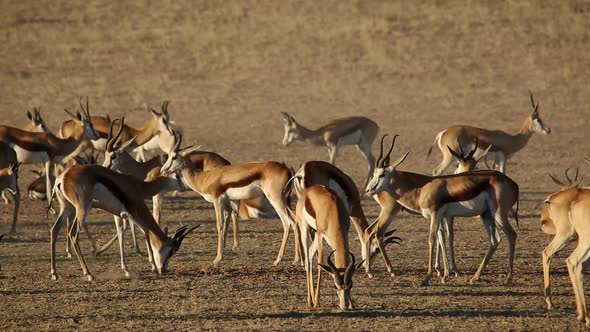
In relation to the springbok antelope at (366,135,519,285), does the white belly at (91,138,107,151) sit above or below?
below

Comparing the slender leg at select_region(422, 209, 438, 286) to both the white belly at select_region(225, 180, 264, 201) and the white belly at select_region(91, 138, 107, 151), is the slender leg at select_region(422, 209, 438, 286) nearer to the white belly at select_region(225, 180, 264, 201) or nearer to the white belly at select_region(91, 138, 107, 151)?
the white belly at select_region(225, 180, 264, 201)

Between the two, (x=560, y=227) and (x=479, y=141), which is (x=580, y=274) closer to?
(x=560, y=227)

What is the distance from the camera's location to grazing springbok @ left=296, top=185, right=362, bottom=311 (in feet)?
30.8

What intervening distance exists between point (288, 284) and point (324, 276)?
551 millimetres

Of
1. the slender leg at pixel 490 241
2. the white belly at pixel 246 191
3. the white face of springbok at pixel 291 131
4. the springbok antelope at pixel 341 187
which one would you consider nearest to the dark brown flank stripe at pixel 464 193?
the slender leg at pixel 490 241

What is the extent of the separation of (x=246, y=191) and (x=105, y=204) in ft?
6.11

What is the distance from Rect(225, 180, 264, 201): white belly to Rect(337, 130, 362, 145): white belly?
27.8ft

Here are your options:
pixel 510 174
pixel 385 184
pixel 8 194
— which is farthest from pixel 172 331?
pixel 510 174

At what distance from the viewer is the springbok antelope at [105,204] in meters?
11.4

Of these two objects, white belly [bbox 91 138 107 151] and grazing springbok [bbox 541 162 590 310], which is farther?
white belly [bbox 91 138 107 151]

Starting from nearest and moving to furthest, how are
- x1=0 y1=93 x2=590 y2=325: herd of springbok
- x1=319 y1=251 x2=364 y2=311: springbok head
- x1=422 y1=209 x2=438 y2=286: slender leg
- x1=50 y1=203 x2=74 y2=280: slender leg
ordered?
1. x1=319 y1=251 x2=364 y2=311: springbok head
2. x1=0 y1=93 x2=590 y2=325: herd of springbok
3. x1=422 y1=209 x2=438 y2=286: slender leg
4. x1=50 y1=203 x2=74 y2=280: slender leg

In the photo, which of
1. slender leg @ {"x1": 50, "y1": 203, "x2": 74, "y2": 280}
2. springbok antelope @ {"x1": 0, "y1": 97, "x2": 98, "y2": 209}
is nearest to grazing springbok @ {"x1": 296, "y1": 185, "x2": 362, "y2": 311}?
slender leg @ {"x1": 50, "y1": 203, "x2": 74, "y2": 280}

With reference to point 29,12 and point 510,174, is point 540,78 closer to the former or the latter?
point 510,174

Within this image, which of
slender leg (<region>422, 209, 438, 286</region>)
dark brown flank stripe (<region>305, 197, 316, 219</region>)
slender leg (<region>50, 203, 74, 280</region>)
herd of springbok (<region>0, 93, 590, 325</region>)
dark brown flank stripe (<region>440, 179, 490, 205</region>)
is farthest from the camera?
slender leg (<region>50, 203, 74, 280</region>)
